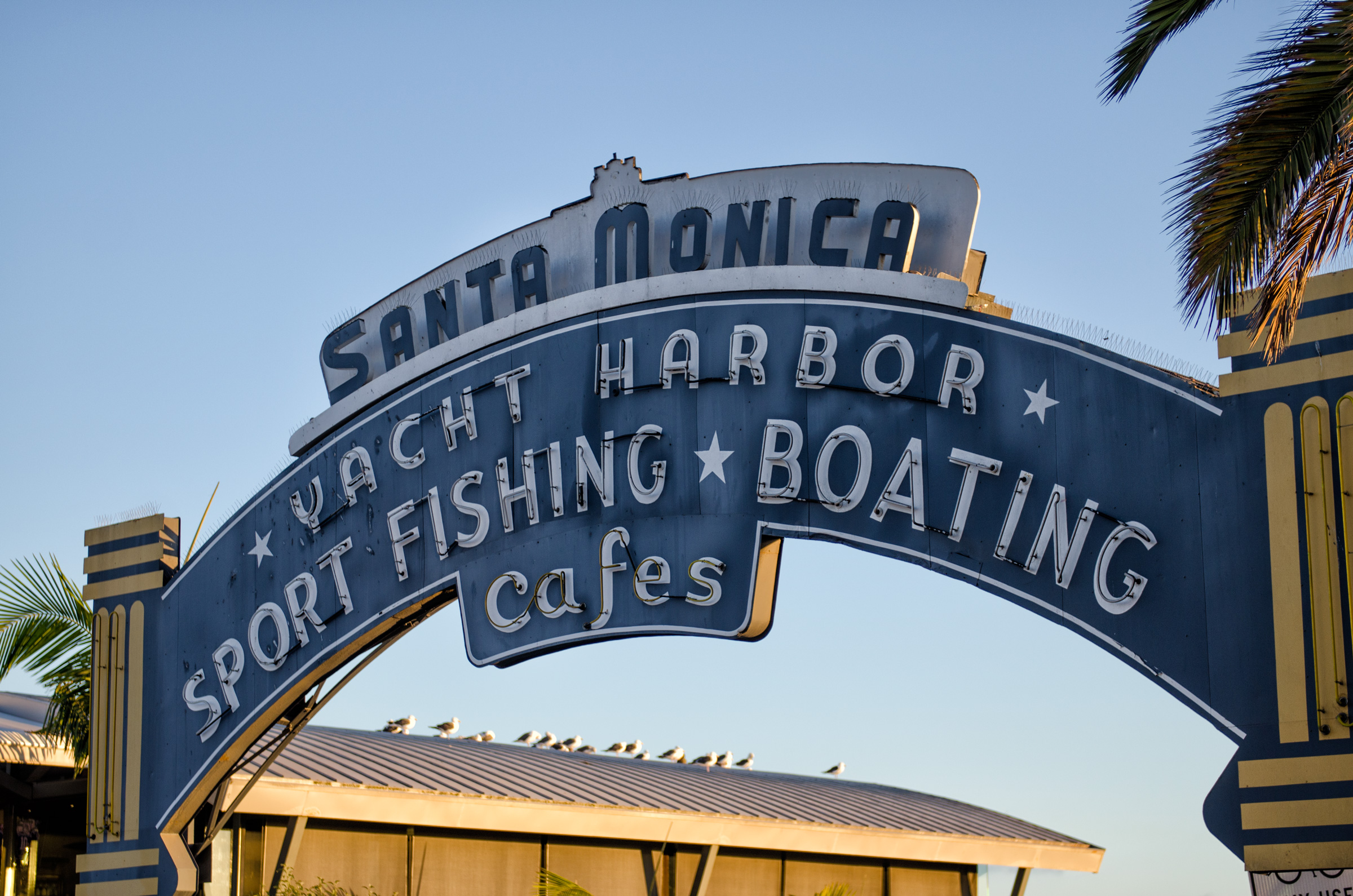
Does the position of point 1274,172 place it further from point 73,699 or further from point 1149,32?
point 73,699

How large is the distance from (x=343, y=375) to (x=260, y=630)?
2748 mm

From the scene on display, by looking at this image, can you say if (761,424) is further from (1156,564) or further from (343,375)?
(343,375)

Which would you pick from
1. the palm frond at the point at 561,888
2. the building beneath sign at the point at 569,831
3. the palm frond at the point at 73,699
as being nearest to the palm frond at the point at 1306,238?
the palm frond at the point at 561,888

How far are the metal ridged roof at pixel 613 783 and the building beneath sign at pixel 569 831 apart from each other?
0.06 metres

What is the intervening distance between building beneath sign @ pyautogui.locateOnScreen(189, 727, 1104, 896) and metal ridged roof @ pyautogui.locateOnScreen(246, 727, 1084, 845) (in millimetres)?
63

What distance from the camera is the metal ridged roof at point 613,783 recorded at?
21.6 metres

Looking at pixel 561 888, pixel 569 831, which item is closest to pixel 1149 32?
pixel 561 888

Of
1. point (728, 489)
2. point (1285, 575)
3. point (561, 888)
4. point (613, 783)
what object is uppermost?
point (728, 489)

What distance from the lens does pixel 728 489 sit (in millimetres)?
13789

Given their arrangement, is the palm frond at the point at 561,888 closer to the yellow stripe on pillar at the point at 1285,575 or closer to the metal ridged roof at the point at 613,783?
the yellow stripe on pillar at the point at 1285,575

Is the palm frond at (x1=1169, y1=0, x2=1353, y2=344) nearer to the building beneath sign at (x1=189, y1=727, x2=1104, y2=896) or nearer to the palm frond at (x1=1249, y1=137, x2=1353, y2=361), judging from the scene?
the palm frond at (x1=1249, y1=137, x2=1353, y2=361)

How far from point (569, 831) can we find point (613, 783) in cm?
282

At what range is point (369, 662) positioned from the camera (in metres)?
16.3

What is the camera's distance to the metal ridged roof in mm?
21562
